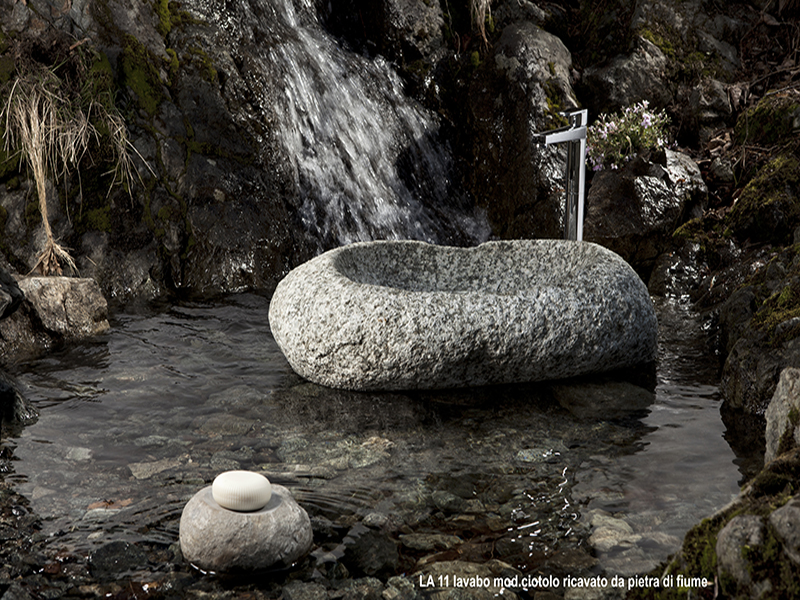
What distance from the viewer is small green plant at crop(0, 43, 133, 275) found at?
5.51 metres

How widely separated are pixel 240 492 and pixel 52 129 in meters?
4.46

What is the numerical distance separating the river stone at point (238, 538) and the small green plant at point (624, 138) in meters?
5.52

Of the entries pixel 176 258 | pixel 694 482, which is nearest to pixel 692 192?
pixel 694 482

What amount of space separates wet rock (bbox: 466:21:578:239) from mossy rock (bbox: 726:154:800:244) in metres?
1.77

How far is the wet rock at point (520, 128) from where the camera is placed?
7348mm

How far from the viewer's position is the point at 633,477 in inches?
119

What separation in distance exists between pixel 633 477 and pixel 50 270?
4902mm

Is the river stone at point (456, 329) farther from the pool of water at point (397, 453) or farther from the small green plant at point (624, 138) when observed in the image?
the small green plant at point (624, 138)

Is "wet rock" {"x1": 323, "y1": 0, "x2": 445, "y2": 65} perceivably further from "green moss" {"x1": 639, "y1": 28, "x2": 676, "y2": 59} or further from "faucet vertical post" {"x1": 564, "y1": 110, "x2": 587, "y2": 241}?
"faucet vertical post" {"x1": 564, "y1": 110, "x2": 587, "y2": 241}

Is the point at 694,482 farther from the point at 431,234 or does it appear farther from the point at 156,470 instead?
the point at 431,234

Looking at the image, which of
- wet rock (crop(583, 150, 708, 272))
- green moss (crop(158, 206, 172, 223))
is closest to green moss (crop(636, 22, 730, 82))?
wet rock (crop(583, 150, 708, 272))

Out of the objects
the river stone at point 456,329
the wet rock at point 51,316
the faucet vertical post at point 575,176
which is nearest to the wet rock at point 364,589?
the river stone at point 456,329

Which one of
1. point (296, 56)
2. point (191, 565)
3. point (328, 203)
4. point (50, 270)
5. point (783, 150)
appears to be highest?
point (296, 56)

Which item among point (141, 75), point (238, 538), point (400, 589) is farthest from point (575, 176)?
point (141, 75)
